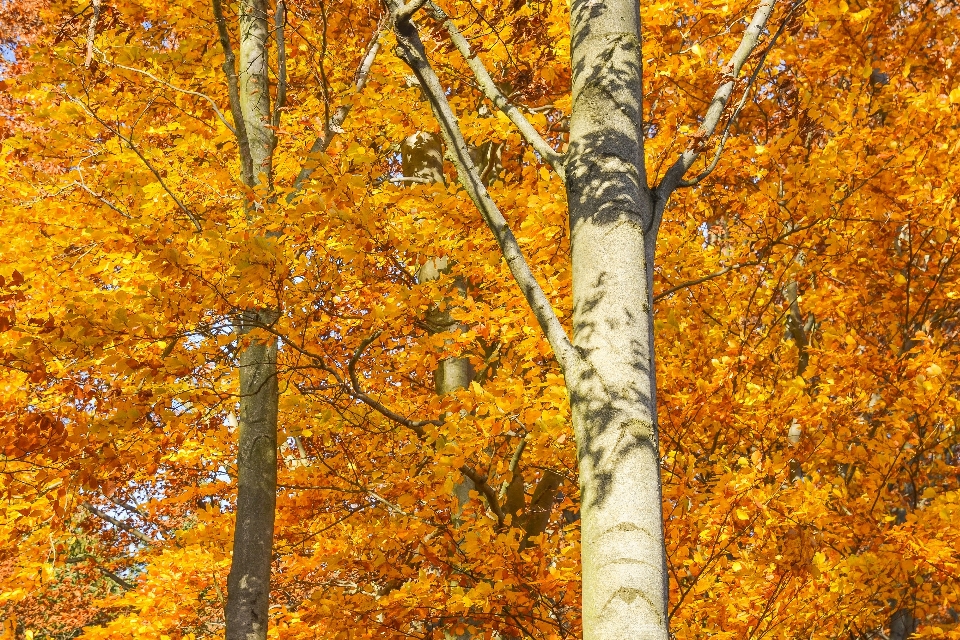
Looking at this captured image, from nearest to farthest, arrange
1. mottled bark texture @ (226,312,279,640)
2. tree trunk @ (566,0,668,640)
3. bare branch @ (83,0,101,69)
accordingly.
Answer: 1. tree trunk @ (566,0,668,640)
2. bare branch @ (83,0,101,69)
3. mottled bark texture @ (226,312,279,640)

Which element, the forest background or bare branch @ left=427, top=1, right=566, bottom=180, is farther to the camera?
the forest background

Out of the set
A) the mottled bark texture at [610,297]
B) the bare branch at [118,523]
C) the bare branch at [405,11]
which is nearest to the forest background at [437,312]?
the bare branch at [405,11]

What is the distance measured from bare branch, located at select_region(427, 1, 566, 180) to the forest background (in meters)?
0.04

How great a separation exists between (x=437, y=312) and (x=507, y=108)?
4784mm

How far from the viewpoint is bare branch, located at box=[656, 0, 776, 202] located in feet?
8.42

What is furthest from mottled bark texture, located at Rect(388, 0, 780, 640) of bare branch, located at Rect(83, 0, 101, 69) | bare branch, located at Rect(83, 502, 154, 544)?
Answer: bare branch, located at Rect(83, 502, 154, 544)

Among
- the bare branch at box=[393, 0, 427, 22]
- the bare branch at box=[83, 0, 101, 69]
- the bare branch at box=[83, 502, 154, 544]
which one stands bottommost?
the bare branch at box=[393, 0, 427, 22]

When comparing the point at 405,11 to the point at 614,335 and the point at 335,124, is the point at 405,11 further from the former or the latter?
the point at 335,124

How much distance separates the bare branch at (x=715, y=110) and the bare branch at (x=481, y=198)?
502mm

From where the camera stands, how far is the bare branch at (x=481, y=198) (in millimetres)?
2436

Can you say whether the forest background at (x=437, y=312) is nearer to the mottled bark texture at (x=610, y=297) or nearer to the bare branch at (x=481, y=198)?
the bare branch at (x=481, y=198)

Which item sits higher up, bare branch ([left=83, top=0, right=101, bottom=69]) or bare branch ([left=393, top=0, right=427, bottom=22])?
bare branch ([left=83, top=0, right=101, bottom=69])

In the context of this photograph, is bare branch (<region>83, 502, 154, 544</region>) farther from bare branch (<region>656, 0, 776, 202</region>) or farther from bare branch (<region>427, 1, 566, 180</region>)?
bare branch (<region>656, 0, 776, 202</region>)

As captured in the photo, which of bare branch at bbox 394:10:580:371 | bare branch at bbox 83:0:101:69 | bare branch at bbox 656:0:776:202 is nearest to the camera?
bare branch at bbox 394:10:580:371
